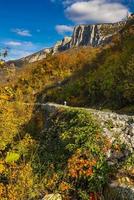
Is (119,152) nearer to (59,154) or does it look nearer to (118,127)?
(118,127)

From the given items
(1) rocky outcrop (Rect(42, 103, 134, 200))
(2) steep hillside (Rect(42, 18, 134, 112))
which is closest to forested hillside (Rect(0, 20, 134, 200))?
(1) rocky outcrop (Rect(42, 103, 134, 200))

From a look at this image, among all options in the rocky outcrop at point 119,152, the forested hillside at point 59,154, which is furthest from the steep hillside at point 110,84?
the rocky outcrop at point 119,152

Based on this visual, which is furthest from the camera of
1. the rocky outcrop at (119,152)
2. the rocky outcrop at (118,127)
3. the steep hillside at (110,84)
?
the steep hillside at (110,84)

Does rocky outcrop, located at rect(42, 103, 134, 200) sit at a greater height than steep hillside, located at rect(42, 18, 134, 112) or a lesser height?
lesser

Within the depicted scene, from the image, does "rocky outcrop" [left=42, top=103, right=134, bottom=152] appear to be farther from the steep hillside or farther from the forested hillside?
the steep hillside

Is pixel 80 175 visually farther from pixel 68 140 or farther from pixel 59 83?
pixel 59 83

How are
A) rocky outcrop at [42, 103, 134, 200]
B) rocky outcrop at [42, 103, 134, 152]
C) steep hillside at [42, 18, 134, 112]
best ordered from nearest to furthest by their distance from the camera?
rocky outcrop at [42, 103, 134, 200] < rocky outcrop at [42, 103, 134, 152] < steep hillside at [42, 18, 134, 112]

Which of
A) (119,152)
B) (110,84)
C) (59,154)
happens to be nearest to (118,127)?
(119,152)

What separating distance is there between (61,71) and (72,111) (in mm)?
54734

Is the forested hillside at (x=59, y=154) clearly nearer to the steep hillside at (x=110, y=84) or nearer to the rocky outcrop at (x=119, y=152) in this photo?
the rocky outcrop at (x=119, y=152)

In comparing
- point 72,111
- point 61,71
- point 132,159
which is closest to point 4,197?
point 132,159

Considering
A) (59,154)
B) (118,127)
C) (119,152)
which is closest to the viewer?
(119,152)

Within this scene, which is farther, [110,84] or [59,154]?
[110,84]

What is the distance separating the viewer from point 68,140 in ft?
73.5
